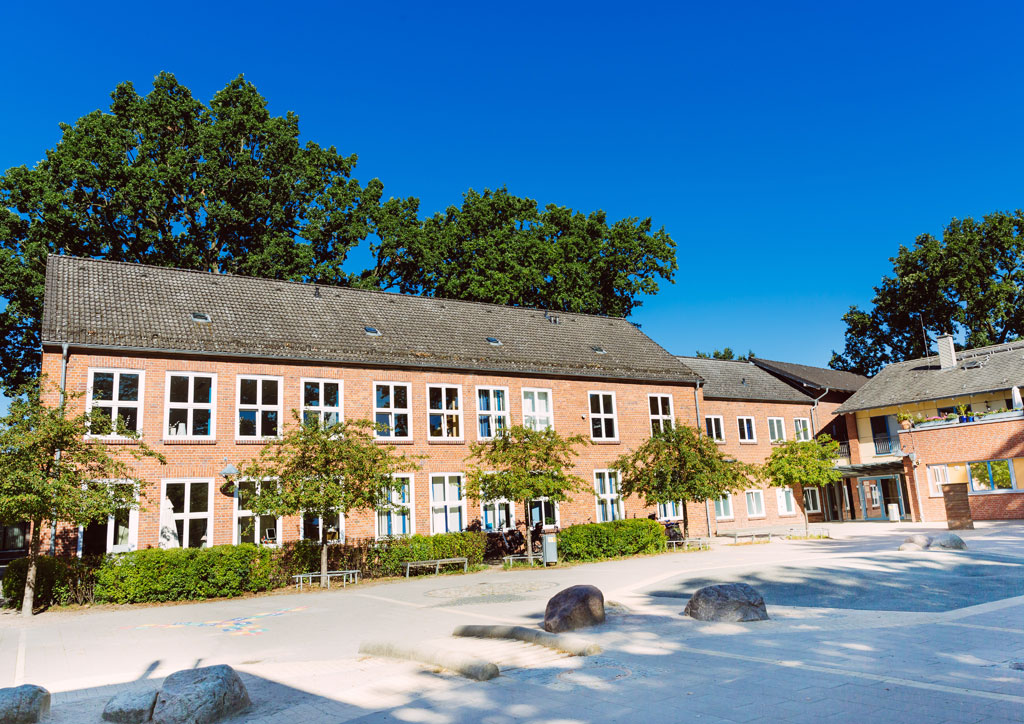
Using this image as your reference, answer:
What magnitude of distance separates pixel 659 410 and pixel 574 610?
1927cm

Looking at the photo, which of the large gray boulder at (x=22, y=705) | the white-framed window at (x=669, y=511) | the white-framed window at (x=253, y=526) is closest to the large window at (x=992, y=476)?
the white-framed window at (x=669, y=511)

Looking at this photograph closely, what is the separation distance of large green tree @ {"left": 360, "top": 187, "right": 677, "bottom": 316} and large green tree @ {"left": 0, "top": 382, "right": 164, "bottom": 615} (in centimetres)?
2272

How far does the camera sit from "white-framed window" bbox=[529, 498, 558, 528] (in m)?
25.5

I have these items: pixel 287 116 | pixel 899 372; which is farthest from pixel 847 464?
pixel 287 116

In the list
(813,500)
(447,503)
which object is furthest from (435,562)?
(813,500)

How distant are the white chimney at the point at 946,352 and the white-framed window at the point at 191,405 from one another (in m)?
32.5

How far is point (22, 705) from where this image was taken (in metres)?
6.80

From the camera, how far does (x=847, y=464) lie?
38594 mm

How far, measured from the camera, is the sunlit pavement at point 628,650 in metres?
6.40

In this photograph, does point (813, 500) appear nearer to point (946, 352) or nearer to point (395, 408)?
point (946, 352)

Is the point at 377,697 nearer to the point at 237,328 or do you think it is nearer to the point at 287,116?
the point at 237,328

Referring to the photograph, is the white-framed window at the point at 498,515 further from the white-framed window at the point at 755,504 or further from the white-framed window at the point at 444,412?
the white-framed window at the point at 755,504

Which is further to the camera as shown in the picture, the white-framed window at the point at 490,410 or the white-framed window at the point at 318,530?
the white-framed window at the point at 490,410

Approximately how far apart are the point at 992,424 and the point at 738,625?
25.7 meters
